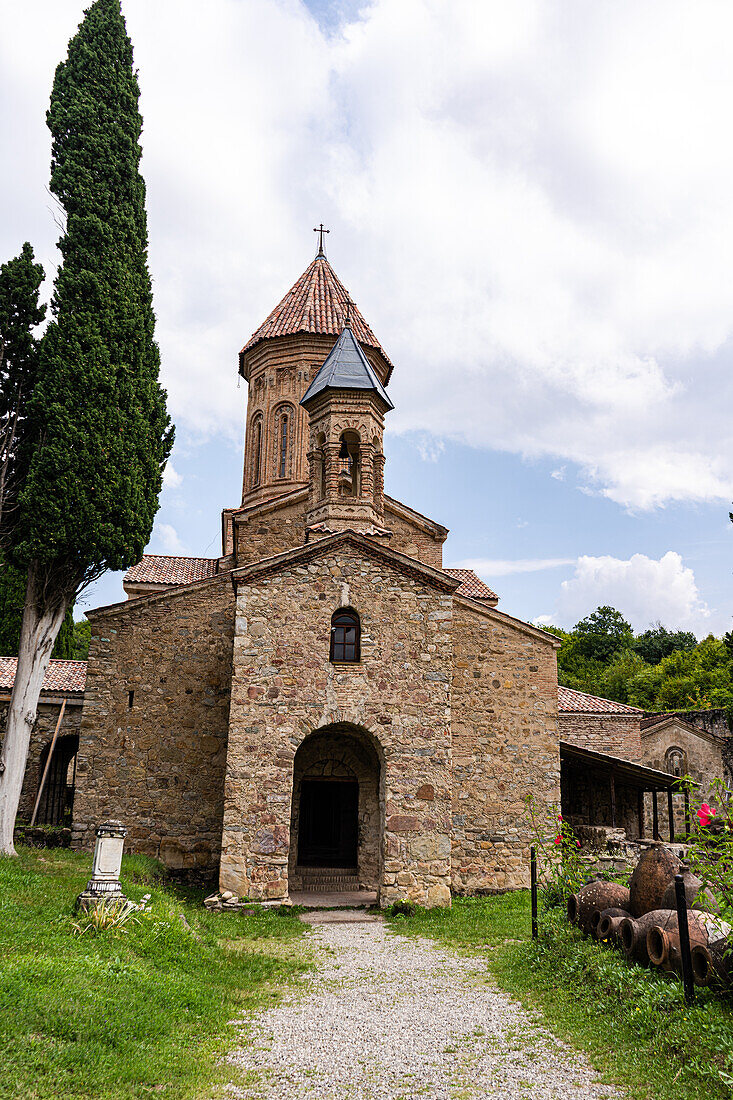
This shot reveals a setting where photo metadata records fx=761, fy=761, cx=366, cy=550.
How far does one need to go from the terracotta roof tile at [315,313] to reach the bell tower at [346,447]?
15.0 feet

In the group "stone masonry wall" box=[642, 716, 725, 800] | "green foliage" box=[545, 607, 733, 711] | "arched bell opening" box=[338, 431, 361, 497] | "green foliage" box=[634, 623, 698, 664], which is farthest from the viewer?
"green foliage" box=[634, 623, 698, 664]

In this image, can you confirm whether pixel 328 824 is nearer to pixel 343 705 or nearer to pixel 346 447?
pixel 343 705

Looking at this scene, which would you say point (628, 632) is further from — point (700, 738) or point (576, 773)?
point (576, 773)

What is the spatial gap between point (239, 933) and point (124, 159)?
1143cm

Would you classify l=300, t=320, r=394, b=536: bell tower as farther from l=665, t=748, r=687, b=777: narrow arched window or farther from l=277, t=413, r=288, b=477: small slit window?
l=665, t=748, r=687, b=777: narrow arched window

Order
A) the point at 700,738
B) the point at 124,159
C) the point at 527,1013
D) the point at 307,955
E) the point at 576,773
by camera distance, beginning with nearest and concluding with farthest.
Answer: the point at 527,1013 < the point at 307,955 < the point at 124,159 < the point at 576,773 < the point at 700,738

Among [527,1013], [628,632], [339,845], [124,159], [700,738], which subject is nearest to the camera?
[527,1013]

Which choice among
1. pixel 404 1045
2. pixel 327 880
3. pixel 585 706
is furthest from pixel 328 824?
pixel 585 706

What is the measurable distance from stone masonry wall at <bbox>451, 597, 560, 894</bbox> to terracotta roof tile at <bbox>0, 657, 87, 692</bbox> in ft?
28.4

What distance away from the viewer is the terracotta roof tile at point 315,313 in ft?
63.9

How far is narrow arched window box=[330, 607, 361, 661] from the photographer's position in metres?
12.0

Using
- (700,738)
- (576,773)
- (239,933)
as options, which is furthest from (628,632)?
(239,933)

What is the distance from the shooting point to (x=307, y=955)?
8.52 m

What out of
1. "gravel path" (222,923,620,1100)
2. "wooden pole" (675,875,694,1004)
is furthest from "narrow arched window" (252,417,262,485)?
"wooden pole" (675,875,694,1004)
